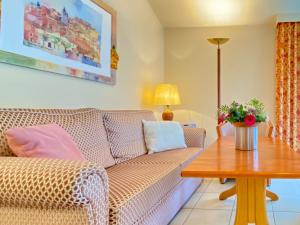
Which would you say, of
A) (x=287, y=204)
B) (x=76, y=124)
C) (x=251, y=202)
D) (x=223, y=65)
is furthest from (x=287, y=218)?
(x=223, y=65)

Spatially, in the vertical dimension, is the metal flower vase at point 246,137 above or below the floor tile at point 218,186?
above

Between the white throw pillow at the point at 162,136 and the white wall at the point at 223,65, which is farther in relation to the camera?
the white wall at the point at 223,65

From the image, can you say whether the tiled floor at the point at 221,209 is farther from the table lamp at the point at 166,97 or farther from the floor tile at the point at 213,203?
the table lamp at the point at 166,97

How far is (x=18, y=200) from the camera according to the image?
1.21 m

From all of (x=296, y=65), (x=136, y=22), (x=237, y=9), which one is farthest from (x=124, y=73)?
(x=296, y=65)

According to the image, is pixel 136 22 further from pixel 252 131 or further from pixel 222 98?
pixel 252 131

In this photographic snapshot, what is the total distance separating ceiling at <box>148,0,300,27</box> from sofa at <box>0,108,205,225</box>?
1.88 metres

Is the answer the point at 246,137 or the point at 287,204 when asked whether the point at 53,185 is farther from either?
the point at 287,204

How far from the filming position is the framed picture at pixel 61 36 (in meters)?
2.04

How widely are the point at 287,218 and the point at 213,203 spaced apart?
62 centimetres

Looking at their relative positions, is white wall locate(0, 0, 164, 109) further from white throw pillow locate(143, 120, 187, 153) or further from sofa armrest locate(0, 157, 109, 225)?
sofa armrest locate(0, 157, 109, 225)

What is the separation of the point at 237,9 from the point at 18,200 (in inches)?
160

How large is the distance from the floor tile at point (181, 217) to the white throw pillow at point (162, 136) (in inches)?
25.3

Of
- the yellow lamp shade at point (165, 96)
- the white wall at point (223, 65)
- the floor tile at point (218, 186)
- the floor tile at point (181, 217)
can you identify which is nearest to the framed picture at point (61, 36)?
the yellow lamp shade at point (165, 96)
